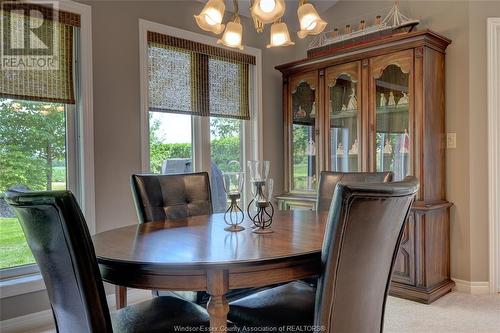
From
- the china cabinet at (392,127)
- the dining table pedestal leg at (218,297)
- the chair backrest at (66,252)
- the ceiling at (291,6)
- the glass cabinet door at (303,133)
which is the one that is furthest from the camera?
the glass cabinet door at (303,133)

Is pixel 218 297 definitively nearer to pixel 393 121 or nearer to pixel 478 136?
pixel 393 121

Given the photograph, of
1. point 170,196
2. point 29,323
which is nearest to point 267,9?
Answer: point 170,196

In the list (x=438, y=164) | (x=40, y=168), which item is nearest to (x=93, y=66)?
(x=40, y=168)

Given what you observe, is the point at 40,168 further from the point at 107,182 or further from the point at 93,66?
the point at 93,66

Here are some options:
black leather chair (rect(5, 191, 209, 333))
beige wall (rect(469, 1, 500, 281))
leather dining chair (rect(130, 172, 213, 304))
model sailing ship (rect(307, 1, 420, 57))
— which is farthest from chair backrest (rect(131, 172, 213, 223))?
beige wall (rect(469, 1, 500, 281))

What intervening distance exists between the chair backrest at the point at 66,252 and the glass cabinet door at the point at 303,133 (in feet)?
8.88

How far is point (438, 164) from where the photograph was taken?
3018mm

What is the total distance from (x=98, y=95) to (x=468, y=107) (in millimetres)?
2875

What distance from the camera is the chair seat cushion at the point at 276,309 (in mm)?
1502

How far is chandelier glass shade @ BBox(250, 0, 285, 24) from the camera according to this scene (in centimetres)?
180

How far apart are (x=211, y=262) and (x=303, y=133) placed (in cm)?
269

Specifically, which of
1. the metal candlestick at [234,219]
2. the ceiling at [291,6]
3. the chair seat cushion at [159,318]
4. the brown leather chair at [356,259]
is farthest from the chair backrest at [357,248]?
the ceiling at [291,6]

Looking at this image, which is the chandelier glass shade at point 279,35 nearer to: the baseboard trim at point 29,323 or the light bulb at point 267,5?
the light bulb at point 267,5

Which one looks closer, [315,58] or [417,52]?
[417,52]
